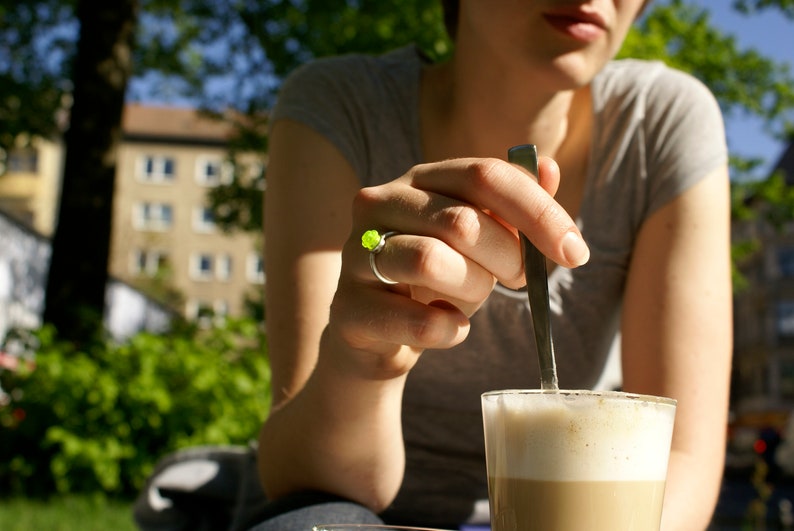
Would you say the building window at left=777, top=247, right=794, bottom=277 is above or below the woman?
below

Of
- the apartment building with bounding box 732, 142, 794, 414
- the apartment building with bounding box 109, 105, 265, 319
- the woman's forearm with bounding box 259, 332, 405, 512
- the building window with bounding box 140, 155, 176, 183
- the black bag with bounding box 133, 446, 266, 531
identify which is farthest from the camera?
the building window with bounding box 140, 155, 176, 183

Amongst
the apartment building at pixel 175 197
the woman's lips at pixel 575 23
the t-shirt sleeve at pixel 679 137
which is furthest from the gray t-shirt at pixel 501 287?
the apartment building at pixel 175 197

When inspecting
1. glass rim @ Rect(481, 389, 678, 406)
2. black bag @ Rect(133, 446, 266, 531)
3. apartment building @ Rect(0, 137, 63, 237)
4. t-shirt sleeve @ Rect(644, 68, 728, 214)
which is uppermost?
Answer: t-shirt sleeve @ Rect(644, 68, 728, 214)

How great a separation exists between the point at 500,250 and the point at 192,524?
1335 millimetres

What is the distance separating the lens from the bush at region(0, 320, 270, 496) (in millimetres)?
5684

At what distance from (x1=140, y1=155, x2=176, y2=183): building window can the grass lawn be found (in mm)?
55752

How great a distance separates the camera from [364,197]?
43.3 inches

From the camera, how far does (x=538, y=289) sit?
3.31 ft

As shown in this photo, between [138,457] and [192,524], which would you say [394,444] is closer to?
[192,524]

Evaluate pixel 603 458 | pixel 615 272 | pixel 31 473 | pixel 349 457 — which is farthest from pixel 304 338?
pixel 31 473

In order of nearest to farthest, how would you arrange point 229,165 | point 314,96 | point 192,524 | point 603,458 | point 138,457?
point 603,458 → point 314,96 → point 192,524 → point 138,457 → point 229,165

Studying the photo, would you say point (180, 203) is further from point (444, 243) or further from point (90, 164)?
point (444, 243)

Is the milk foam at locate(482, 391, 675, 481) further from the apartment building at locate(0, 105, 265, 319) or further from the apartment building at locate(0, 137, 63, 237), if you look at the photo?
the apartment building at locate(0, 105, 265, 319)

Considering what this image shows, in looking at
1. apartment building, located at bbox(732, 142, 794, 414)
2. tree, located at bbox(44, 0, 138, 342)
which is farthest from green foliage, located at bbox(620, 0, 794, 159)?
apartment building, located at bbox(732, 142, 794, 414)
